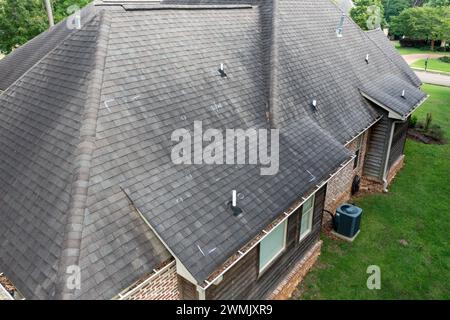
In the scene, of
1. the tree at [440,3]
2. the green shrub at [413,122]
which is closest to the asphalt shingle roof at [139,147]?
the green shrub at [413,122]

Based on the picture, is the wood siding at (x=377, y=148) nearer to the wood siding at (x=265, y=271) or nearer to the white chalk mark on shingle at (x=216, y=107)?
the wood siding at (x=265, y=271)

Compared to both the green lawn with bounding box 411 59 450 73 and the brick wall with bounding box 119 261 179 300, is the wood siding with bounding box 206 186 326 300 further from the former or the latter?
the green lawn with bounding box 411 59 450 73

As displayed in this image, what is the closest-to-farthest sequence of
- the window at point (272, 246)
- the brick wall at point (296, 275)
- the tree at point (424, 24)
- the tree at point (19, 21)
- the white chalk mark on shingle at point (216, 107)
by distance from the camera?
the window at point (272, 246) < the white chalk mark on shingle at point (216, 107) < the brick wall at point (296, 275) < the tree at point (19, 21) < the tree at point (424, 24)

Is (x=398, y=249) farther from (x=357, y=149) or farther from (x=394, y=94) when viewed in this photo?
(x=394, y=94)

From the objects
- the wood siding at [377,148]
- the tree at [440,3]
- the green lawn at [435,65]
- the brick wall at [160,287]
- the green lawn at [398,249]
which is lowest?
the green lawn at [435,65]

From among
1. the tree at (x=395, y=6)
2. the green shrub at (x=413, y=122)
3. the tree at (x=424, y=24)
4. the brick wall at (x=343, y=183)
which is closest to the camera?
the brick wall at (x=343, y=183)

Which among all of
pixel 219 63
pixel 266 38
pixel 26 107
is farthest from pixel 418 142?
pixel 26 107

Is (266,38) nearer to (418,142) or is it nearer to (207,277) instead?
(207,277)
